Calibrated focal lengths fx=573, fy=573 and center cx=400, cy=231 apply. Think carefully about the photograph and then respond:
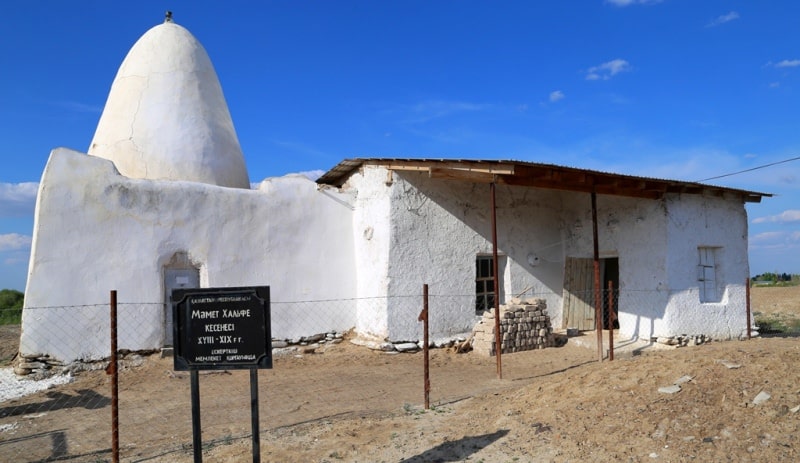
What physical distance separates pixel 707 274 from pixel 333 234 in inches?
326

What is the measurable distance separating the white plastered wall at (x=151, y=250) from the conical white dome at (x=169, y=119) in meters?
1.26

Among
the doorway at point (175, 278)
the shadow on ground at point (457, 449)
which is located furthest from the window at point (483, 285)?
the shadow on ground at point (457, 449)

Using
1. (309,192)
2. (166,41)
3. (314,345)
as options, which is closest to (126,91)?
(166,41)

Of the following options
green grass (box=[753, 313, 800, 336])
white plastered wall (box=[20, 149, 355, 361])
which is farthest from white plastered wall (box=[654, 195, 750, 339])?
white plastered wall (box=[20, 149, 355, 361])

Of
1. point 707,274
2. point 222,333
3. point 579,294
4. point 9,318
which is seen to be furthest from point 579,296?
point 9,318

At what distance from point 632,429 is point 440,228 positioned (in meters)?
6.90

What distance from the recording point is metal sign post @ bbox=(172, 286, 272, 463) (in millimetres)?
4492

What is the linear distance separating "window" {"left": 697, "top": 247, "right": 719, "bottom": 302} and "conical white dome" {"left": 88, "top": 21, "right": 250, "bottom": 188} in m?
10.3

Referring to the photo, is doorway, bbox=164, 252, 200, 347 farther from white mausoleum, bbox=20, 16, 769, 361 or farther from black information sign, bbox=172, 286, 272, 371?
black information sign, bbox=172, 286, 272, 371

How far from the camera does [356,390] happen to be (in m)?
8.34

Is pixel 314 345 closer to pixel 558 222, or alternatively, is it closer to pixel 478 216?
pixel 478 216

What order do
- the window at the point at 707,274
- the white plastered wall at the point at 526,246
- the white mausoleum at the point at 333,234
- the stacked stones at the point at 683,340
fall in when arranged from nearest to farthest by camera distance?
the white mausoleum at the point at 333,234 < the white plastered wall at the point at 526,246 < the stacked stones at the point at 683,340 < the window at the point at 707,274

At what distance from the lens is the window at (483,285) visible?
1227 centimetres

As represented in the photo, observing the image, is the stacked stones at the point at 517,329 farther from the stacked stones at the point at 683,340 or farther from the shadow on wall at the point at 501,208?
the stacked stones at the point at 683,340
